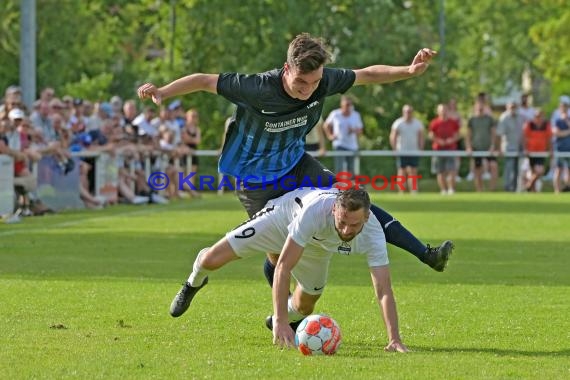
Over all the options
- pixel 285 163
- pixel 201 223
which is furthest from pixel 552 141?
pixel 285 163

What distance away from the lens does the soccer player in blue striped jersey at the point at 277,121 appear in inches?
395

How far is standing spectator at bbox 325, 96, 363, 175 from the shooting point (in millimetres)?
33250

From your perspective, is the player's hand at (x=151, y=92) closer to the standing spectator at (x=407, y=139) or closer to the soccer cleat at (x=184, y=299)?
the soccer cleat at (x=184, y=299)

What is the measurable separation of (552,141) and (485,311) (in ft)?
80.2

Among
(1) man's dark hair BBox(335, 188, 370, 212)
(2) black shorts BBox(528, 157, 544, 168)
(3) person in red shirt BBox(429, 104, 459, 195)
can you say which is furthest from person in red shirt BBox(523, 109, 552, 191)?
(1) man's dark hair BBox(335, 188, 370, 212)

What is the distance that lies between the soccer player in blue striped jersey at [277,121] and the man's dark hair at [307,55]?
0.19 feet

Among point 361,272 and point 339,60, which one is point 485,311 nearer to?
point 361,272

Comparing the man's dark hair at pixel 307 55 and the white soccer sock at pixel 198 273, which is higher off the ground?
the man's dark hair at pixel 307 55

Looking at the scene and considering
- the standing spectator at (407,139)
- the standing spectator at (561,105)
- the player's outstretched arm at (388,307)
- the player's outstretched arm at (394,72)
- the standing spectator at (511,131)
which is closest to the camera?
the player's outstretched arm at (388,307)

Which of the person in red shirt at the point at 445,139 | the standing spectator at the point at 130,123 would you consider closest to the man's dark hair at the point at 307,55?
the standing spectator at the point at 130,123

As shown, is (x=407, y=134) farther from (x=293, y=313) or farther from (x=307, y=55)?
(x=307, y=55)

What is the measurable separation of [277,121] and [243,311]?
1864 millimetres

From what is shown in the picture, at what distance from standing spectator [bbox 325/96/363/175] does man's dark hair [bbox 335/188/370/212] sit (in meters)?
24.3

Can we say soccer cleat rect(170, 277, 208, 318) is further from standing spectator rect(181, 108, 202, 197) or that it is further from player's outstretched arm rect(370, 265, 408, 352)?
standing spectator rect(181, 108, 202, 197)
